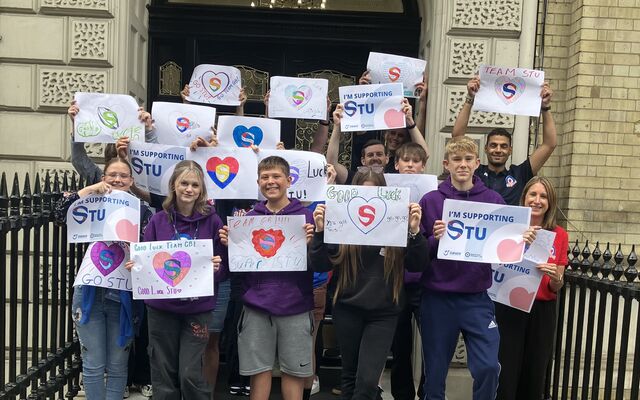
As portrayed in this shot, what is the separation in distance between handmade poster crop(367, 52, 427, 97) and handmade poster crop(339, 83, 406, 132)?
43 centimetres

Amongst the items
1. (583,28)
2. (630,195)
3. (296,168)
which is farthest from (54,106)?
(630,195)

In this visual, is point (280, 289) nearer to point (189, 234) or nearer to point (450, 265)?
point (189, 234)

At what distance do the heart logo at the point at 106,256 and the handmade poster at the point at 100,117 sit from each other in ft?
2.83

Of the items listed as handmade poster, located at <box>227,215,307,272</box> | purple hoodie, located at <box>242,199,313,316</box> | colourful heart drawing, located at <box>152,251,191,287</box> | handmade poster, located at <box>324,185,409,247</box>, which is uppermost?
handmade poster, located at <box>324,185,409,247</box>

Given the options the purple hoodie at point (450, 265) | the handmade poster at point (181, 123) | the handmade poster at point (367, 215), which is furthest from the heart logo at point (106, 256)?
the purple hoodie at point (450, 265)

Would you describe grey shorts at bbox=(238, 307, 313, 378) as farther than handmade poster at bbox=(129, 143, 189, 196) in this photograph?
No

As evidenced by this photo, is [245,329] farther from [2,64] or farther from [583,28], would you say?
[583,28]

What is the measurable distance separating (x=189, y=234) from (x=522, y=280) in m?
2.27

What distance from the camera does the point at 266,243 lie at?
13.1 feet

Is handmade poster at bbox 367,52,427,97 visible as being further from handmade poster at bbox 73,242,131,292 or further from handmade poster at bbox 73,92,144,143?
handmade poster at bbox 73,242,131,292

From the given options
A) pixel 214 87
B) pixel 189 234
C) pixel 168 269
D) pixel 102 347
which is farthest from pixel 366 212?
pixel 214 87

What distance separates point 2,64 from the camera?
19.2ft

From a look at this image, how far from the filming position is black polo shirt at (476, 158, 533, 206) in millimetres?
4773

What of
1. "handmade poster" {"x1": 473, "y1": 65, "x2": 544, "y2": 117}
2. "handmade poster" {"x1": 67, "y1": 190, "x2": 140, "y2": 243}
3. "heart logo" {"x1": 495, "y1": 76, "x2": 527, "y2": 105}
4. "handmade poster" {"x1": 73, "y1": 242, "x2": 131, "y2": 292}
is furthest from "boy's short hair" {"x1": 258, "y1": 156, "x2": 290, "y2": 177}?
"heart logo" {"x1": 495, "y1": 76, "x2": 527, "y2": 105}
